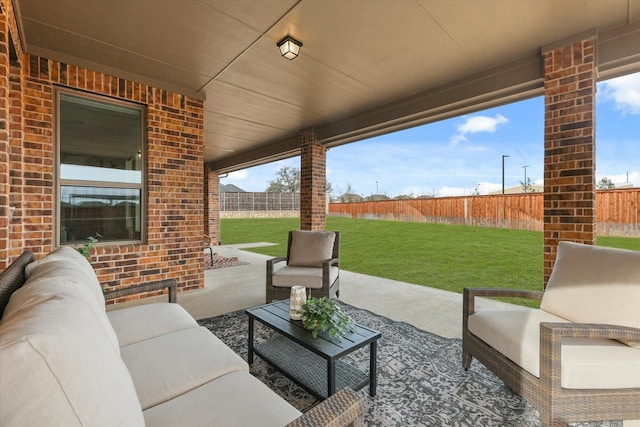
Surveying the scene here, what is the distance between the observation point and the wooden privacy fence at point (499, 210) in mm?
5277

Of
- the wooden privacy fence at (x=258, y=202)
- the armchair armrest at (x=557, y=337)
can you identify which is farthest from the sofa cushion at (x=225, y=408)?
the wooden privacy fence at (x=258, y=202)

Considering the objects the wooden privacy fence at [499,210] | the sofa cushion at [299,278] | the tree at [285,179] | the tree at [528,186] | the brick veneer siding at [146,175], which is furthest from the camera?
the tree at [285,179]

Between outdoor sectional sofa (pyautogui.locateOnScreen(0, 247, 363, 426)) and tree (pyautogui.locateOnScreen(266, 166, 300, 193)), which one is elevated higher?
tree (pyautogui.locateOnScreen(266, 166, 300, 193))

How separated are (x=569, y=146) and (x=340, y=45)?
2370 millimetres

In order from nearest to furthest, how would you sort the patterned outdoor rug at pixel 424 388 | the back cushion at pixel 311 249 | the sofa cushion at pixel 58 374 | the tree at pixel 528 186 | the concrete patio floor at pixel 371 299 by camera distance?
the sofa cushion at pixel 58 374
the patterned outdoor rug at pixel 424 388
the concrete patio floor at pixel 371 299
the back cushion at pixel 311 249
the tree at pixel 528 186

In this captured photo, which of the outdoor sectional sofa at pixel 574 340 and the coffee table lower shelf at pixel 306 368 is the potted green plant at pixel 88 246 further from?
the outdoor sectional sofa at pixel 574 340

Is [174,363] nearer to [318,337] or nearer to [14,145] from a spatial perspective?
[318,337]

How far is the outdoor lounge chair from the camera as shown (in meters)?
3.34

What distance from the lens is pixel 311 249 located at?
3.85 meters

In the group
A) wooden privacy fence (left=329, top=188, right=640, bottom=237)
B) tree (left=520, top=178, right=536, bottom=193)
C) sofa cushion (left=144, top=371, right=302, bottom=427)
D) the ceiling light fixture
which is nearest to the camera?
sofa cushion (left=144, top=371, right=302, bottom=427)

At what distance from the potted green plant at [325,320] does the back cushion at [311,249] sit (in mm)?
1716

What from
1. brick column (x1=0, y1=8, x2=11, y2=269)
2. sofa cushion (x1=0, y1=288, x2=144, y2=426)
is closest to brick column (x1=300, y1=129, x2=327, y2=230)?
brick column (x1=0, y1=8, x2=11, y2=269)

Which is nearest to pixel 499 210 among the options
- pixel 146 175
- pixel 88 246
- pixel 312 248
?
pixel 312 248

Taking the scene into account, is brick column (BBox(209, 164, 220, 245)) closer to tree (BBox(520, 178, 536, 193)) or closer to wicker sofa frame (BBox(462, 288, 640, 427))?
wicker sofa frame (BBox(462, 288, 640, 427))
